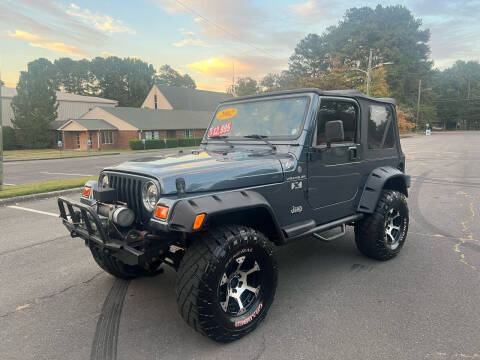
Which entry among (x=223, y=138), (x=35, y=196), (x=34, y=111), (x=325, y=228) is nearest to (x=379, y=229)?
(x=325, y=228)

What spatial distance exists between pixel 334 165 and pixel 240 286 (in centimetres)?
170

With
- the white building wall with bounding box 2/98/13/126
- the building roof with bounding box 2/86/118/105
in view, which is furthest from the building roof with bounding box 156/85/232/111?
the white building wall with bounding box 2/98/13/126

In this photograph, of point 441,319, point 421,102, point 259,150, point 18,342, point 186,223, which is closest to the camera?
point 186,223

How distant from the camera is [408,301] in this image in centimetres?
341

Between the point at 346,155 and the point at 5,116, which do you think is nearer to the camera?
the point at 346,155

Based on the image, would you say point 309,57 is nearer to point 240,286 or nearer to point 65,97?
point 65,97

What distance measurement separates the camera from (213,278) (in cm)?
259

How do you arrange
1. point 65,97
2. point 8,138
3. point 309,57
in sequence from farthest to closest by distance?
point 309,57 → point 65,97 → point 8,138

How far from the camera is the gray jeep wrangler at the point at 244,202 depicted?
264cm

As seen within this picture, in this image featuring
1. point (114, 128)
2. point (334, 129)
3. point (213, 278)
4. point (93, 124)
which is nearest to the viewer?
point (213, 278)

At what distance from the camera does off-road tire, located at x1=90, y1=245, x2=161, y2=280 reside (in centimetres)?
370

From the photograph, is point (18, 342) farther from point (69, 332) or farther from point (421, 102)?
point (421, 102)

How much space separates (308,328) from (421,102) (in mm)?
76768

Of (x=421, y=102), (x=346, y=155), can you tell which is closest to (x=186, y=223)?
(x=346, y=155)
